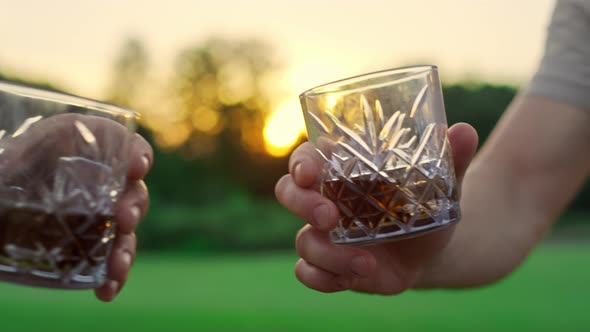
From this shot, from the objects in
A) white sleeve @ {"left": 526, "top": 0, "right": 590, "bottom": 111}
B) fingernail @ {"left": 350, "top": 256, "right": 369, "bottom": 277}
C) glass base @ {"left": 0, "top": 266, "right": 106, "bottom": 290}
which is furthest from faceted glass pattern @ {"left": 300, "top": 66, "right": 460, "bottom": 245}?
white sleeve @ {"left": 526, "top": 0, "right": 590, "bottom": 111}

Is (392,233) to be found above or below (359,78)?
below

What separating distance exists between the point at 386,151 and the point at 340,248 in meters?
0.46

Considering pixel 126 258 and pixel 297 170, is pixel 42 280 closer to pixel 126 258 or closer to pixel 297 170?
pixel 126 258

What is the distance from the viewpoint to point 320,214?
1.92 metres

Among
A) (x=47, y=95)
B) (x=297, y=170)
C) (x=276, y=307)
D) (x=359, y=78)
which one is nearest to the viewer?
(x=47, y=95)

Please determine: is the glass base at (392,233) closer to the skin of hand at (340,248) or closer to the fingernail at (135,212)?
the skin of hand at (340,248)

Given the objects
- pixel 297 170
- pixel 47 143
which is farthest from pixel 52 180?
pixel 297 170

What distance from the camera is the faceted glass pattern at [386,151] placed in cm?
181

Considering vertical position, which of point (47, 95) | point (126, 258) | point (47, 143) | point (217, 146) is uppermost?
point (47, 95)

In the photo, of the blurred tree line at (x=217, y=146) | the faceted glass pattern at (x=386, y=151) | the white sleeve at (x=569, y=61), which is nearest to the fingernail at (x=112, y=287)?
the faceted glass pattern at (x=386, y=151)

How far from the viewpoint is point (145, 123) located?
113 feet

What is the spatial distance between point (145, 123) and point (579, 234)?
883 inches

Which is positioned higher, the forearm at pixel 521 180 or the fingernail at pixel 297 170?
the fingernail at pixel 297 170

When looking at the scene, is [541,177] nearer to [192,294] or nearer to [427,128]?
[427,128]
